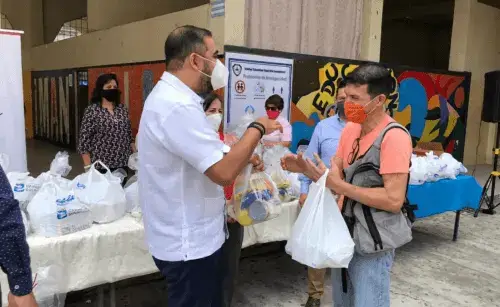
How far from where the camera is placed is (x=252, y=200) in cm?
197

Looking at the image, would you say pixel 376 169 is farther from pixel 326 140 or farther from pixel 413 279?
pixel 413 279

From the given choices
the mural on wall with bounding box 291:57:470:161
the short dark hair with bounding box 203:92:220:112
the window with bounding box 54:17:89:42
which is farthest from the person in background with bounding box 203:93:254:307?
the window with bounding box 54:17:89:42

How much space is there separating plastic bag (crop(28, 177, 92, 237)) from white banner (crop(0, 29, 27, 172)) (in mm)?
1213

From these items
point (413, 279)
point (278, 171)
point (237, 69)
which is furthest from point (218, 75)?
point (237, 69)

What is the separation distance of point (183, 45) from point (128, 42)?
268 inches

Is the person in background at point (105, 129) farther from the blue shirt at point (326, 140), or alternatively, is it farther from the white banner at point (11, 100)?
the blue shirt at point (326, 140)

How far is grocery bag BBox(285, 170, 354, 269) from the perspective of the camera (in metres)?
1.63

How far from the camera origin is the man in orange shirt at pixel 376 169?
157 centimetres

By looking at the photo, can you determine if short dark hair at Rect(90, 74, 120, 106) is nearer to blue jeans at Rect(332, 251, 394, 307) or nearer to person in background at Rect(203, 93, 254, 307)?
person in background at Rect(203, 93, 254, 307)

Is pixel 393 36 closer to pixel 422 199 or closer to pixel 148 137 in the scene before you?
pixel 422 199

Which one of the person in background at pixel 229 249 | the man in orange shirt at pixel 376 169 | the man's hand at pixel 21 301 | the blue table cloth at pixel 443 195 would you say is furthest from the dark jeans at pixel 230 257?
the blue table cloth at pixel 443 195

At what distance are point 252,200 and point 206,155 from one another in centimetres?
64

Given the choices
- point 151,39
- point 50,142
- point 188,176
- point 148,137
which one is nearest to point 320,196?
point 188,176

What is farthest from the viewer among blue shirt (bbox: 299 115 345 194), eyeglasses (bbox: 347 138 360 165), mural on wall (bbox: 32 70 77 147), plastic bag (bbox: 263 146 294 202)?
mural on wall (bbox: 32 70 77 147)
